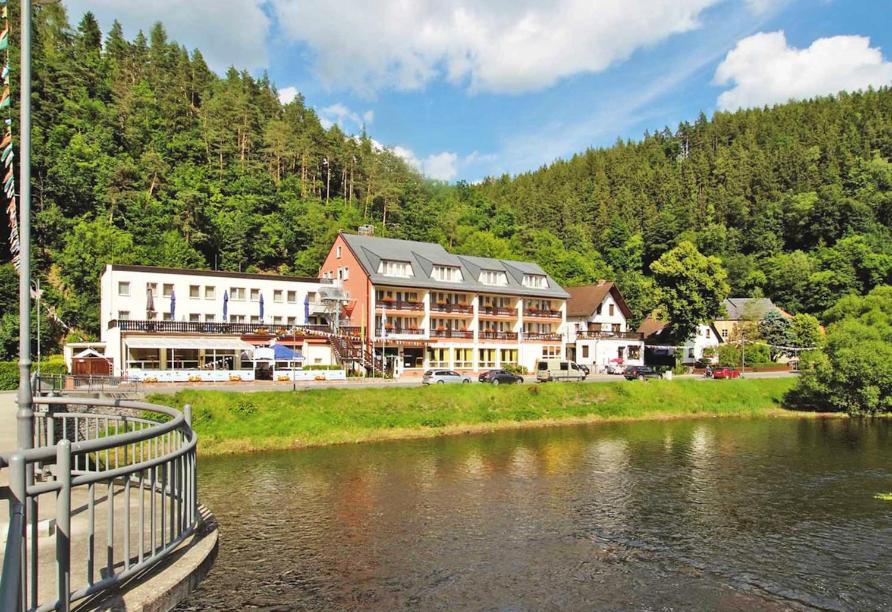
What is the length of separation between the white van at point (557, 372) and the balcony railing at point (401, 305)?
13.5m

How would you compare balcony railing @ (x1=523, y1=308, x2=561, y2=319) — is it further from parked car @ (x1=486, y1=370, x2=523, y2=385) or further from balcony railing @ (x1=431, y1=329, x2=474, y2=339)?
parked car @ (x1=486, y1=370, x2=523, y2=385)

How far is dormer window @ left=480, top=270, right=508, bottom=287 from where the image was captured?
70562mm

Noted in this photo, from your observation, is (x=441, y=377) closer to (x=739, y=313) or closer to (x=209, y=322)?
(x=209, y=322)

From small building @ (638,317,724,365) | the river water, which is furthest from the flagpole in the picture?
small building @ (638,317,724,365)

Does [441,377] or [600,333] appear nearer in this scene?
[441,377]

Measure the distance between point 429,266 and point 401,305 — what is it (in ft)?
18.6

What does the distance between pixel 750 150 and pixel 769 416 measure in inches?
4761

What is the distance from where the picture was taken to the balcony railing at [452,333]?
6536 centimetres

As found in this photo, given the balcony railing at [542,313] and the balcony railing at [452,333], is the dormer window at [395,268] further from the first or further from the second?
the balcony railing at [542,313]

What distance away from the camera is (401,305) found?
64.1 meters

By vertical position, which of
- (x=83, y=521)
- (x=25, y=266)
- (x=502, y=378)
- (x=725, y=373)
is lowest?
(x=725, y=373)

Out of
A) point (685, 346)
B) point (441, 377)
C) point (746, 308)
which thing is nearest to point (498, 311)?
point (441, 377)

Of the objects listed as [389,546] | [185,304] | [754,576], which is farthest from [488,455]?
[185,304]

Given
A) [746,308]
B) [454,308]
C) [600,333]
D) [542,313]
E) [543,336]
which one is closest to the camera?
[454,308]
